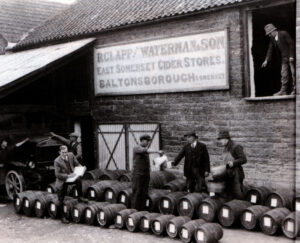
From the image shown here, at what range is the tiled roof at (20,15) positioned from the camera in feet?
80.5

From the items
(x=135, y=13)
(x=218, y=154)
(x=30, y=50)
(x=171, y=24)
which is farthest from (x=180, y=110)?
(x=30, y=50)

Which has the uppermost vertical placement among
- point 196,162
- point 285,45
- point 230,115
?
point 285,45

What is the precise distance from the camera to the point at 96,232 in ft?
32.8

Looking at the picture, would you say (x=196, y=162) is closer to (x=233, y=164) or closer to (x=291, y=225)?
(x=233, y=164)

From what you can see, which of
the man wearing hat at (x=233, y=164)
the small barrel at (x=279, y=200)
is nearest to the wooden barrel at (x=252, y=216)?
the man wearing hat at (x=233, y=164)

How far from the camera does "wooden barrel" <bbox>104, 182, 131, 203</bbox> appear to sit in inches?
467

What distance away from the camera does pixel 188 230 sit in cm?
879

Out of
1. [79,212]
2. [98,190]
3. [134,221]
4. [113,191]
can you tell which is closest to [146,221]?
[134,221]

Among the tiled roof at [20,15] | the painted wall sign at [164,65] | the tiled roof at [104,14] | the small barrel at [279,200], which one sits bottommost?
the small barrel at [279,200]

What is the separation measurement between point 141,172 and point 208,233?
2486 millimetres

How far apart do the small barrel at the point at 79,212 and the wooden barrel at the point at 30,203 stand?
4.72 ft

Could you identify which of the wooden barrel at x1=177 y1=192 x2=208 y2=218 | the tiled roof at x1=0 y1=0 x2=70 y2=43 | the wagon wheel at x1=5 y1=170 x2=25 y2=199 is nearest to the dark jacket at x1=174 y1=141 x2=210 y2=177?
the wooden barrel at x1=177 y1=192 x2=208 y2=218

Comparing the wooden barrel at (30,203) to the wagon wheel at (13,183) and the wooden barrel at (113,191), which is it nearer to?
the wagon wheel at (13,183)

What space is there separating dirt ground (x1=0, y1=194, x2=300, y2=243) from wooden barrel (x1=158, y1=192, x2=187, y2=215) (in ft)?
3.89
